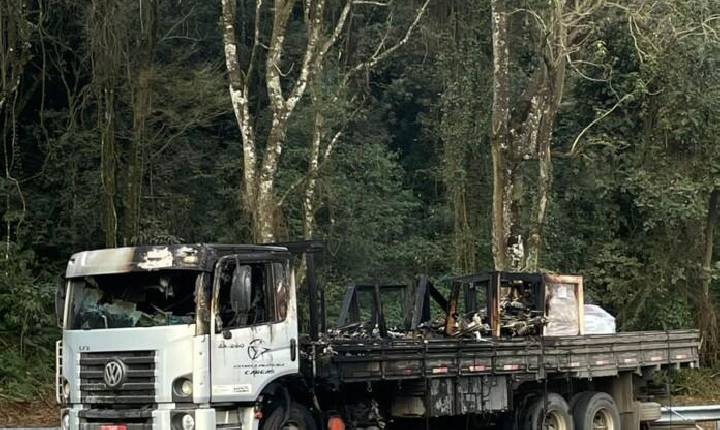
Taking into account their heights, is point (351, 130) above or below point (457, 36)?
below

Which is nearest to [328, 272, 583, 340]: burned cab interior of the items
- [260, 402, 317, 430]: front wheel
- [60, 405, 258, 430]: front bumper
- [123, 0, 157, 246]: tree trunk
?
[260, 402, 317, 430]: front wheel

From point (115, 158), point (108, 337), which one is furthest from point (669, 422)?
point (115, 158)

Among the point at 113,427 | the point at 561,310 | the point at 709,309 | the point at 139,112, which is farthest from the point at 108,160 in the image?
the point at 709,309

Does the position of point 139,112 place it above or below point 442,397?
above

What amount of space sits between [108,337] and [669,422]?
31.2 ft

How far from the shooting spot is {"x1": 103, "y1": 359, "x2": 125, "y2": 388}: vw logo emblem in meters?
10.6

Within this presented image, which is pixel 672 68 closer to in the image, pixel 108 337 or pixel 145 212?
pixel 145 212

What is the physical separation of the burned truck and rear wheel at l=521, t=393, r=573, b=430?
2 centimetres

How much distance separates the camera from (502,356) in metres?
13.6

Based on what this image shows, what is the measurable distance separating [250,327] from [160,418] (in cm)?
137

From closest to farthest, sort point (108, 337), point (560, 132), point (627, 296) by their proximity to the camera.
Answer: point (108, 337)
point (627, 296)
point (560, 132)

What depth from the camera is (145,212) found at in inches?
937

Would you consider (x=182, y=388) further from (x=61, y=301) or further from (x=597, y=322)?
(x=597, y=322)

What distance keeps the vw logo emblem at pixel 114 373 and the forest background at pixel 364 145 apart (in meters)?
6.70
